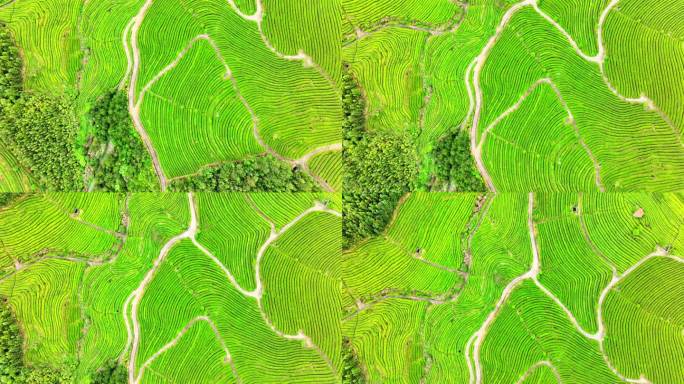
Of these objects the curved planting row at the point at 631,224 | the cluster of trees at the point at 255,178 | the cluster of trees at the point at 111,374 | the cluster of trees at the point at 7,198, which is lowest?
the cluster of trees at the point at 111,374

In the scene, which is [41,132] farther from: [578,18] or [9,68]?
[578,18]

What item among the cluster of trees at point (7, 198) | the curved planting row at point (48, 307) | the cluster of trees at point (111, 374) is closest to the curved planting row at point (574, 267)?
the cluster of trees at point (111, 374)

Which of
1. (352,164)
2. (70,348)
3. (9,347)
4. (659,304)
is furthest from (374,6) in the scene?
(9,347)

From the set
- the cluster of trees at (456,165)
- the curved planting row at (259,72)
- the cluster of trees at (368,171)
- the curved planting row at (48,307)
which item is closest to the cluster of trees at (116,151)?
the curved planting row at (259,72)

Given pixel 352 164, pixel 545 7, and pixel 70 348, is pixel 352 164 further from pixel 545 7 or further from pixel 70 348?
pixel 70 348

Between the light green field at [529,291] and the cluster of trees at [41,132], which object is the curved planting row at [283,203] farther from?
the cluster of trees at [41,132]

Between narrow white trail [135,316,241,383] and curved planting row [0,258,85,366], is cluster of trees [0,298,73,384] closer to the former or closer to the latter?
curved planting row [0,258,85,366]

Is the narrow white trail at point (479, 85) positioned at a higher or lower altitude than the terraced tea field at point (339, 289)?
higher
